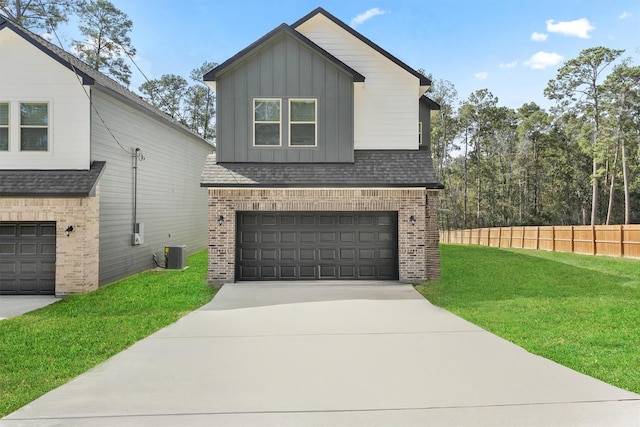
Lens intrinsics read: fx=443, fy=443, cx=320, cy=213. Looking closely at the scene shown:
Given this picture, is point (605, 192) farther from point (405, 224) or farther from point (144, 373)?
point (144, 373)

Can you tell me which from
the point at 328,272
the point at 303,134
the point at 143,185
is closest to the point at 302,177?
the point at 303,134

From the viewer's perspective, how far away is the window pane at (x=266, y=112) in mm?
12836

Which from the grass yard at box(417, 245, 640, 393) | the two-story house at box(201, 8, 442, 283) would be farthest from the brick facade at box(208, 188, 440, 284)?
the grass yard at box(417, 245, 640, 393)

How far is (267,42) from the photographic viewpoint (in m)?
12.6

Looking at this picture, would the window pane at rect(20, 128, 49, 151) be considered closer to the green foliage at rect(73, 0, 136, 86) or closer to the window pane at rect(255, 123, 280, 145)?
the window pane at rect(255, 123, 280, 145)

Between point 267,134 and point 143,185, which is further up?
point 267,134

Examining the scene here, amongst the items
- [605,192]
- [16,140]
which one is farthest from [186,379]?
[605,192]

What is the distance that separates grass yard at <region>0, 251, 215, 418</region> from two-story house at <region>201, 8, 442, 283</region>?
206 centimetres

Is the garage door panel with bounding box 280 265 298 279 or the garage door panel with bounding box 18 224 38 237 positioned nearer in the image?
the garage door panel with bounding box 18 224 38 237

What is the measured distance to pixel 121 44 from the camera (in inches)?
1197

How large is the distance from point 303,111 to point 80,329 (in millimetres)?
8069

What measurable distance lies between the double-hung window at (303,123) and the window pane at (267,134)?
0.41 metres

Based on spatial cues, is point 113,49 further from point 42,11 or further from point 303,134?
point 303,134

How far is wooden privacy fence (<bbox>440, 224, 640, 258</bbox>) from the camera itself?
62.2ft
